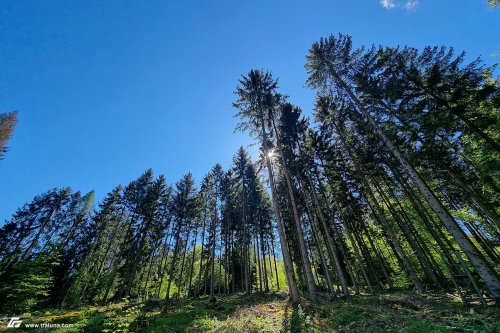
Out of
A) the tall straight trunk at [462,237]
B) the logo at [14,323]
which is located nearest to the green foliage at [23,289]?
the logo at [14,323]

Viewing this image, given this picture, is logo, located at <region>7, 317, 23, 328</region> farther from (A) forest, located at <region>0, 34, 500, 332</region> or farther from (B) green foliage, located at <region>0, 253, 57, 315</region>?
(B) green foliage, located at <region>0, 253, 57, 315</region>

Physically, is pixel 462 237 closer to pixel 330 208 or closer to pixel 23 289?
pixel 330 208

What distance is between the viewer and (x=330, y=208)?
21500mm

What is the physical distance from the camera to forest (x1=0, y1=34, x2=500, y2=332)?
12156 mm

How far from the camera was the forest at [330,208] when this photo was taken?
12.2 m

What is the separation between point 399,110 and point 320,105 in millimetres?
7491

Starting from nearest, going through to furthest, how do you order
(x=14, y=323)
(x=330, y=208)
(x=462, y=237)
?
(x=462, y=237), (x=14, y=323), (x=330, y=208)

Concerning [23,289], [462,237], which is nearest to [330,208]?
[462,237]

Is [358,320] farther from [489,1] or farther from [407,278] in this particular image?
[407,278]

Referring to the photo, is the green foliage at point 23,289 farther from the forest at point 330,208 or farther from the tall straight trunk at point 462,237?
the tall straight trunk at point 462,237

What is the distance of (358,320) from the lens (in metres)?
7.01

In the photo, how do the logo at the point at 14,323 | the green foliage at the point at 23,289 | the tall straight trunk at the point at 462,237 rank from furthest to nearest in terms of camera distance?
the green foliage at the point at 23,289, the logo at the point at 14,323, the tall straight trunk at the point at 462,237

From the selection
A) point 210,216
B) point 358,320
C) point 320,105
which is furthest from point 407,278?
point 210,216

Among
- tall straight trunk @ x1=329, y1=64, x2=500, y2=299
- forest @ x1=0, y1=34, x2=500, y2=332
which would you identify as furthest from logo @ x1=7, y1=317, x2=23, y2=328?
tall straight trunk @ x1=329, y1=64, x2=500, y2=299
